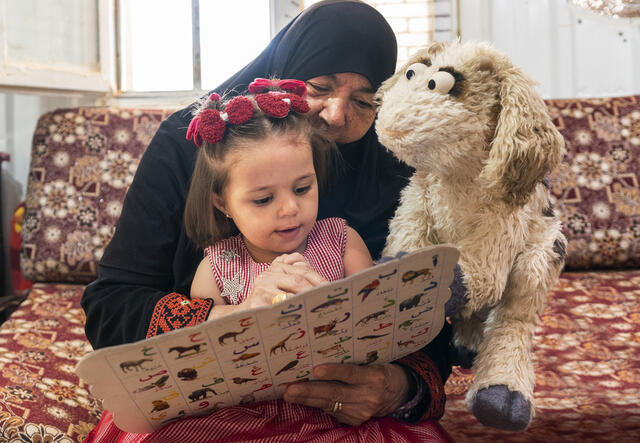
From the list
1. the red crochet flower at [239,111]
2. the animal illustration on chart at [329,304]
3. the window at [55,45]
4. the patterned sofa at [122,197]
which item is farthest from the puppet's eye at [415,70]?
Answer: the window at [55,45]

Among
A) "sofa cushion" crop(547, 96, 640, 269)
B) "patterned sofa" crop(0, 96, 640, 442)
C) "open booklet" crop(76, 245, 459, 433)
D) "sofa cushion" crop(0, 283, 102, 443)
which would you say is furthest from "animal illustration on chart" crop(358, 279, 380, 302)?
"sofa cushion" crop(547, 96, 640, 269)

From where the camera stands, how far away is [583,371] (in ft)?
4.83

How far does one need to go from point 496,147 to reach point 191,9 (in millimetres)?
2690

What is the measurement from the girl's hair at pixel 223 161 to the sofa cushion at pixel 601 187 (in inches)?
55.4

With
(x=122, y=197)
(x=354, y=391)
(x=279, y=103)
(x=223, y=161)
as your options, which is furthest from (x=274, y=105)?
(x=122, y=197)

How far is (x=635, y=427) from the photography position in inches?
47.9

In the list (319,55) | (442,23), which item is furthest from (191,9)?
(319,55)

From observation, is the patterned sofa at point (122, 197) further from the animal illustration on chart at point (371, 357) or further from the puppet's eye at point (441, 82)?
the puppet's eye at point (441, 82)

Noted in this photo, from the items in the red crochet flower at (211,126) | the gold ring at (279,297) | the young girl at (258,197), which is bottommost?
the gold ring at (279,297)

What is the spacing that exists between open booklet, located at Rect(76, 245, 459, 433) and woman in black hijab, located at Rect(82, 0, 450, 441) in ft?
0.31

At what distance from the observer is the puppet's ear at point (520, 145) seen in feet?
2.16

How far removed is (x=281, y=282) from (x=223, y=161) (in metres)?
0.22

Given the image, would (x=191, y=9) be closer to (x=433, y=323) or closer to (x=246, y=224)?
(x=246, y=224)

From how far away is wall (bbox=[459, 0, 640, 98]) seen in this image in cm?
284
